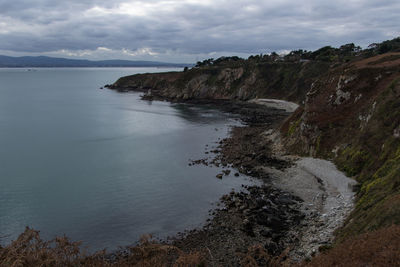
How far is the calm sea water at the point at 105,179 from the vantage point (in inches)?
1158

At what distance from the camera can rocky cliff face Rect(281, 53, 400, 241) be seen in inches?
926

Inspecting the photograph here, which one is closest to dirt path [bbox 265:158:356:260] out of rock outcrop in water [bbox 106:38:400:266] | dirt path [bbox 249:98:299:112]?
rock outcrop in water [bbox 106:38:400:266]

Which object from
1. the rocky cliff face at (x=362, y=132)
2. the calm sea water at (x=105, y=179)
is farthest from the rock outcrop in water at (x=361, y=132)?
the calm sea water at (x=105, y=179)

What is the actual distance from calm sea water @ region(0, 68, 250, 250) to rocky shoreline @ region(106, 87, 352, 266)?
2.38 meters

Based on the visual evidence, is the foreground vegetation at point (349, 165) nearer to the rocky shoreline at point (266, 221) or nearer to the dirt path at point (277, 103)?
the rocky shoreline at point (266, 221)

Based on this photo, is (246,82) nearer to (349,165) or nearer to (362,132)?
(362,132)

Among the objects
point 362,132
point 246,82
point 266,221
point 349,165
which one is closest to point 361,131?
point 362,132

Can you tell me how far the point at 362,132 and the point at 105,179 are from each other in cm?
3428

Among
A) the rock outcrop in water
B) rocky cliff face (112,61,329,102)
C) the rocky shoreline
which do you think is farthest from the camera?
rocky cliff face (112,61,329,102)

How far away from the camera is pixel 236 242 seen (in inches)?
1007

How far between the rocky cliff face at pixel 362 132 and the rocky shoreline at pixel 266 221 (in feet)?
10.2

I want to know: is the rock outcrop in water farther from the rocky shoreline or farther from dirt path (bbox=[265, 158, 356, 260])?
the rocky shoreline

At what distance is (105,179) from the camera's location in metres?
41.9

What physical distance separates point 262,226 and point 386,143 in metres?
16.8
